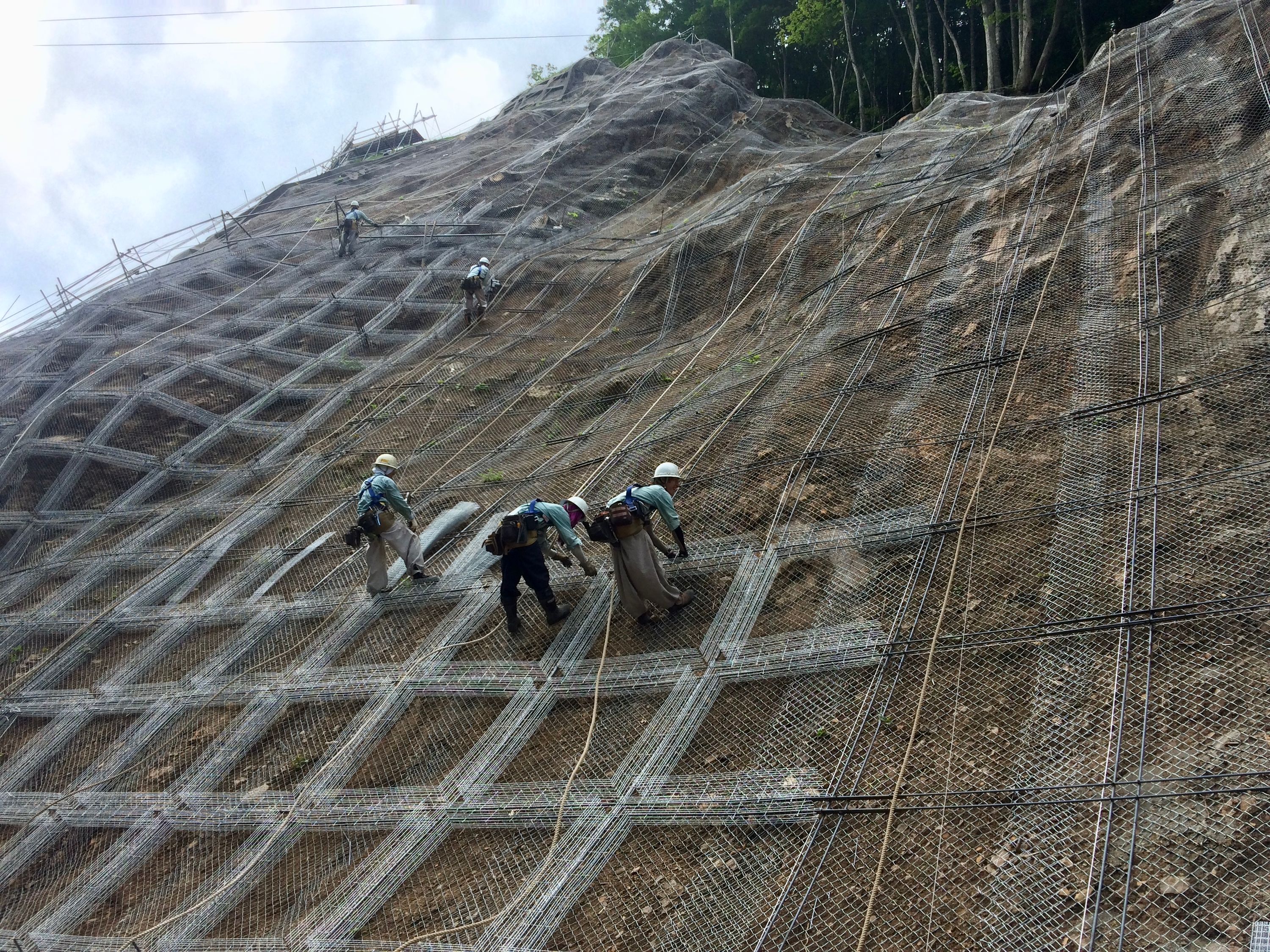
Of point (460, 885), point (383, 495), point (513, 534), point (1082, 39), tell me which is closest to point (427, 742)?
point (460, 885)

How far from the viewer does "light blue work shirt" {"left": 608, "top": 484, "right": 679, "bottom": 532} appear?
15.6ft

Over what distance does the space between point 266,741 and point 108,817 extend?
1.11 m

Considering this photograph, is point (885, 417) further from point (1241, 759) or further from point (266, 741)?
point (266, 741)

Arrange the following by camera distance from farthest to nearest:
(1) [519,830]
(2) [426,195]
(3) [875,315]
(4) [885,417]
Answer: (2) [426,195], (3) [875,315], (4) [885,417], (1) [519,830]

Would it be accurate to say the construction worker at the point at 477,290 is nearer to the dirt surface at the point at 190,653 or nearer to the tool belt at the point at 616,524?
the dirt surface at the point at 190,653

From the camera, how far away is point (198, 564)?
6988 mm

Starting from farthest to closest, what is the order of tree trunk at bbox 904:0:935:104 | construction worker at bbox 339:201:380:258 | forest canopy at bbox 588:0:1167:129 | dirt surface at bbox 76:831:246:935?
tree trunk at bbox 904:0:935:104, forest canopy at bbox 588:0:1167:129, construction worker at bbox 339:201:380:258, dirt surface at bbox 76:831:246:935

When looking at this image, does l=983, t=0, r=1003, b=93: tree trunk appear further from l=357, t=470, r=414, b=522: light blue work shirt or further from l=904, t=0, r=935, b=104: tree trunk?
l=357, t=470, r=414, b=522: light blue work shirt

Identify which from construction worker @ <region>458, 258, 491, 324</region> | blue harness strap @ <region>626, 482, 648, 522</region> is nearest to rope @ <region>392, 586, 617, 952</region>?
blue harness strap @ <region>626, 482, 648, 522</region>

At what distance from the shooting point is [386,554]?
602 centimetres

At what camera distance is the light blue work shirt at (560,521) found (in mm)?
4930

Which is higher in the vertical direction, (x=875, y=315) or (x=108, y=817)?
(x=875, y=315)

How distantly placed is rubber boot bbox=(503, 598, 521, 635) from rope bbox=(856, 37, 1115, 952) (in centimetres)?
265

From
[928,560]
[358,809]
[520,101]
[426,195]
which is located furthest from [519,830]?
[520,101]
